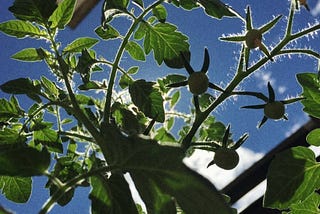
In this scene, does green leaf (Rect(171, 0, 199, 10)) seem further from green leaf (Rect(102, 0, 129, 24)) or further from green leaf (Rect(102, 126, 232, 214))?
green leaf (Rect(102, 126, 232, 214))

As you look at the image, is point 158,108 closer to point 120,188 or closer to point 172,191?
point 120,188

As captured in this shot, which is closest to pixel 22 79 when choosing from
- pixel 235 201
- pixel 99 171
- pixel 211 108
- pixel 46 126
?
pixel 46 126

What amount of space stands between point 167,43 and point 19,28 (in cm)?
24

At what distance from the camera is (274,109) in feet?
2.44

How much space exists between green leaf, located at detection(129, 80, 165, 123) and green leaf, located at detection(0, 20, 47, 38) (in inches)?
6.8

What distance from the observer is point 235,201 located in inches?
111

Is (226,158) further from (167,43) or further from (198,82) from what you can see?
(167,43)

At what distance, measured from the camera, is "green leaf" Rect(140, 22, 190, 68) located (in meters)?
0.90

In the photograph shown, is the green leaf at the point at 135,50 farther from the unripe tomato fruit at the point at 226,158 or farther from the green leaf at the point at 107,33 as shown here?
the unripe tomato fruit at the point at 226,158

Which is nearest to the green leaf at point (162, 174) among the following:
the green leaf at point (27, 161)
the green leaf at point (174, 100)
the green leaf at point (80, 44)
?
the green leaf at point (27, 161)

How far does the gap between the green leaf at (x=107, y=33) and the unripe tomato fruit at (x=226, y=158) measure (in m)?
0.33

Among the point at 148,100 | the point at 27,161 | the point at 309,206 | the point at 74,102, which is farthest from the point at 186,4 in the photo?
the point at 27,161

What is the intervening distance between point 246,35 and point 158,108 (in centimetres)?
19

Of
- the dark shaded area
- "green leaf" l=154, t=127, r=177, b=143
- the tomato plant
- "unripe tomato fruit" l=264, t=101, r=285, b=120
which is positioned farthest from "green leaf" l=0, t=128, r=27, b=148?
the dark shaded area
